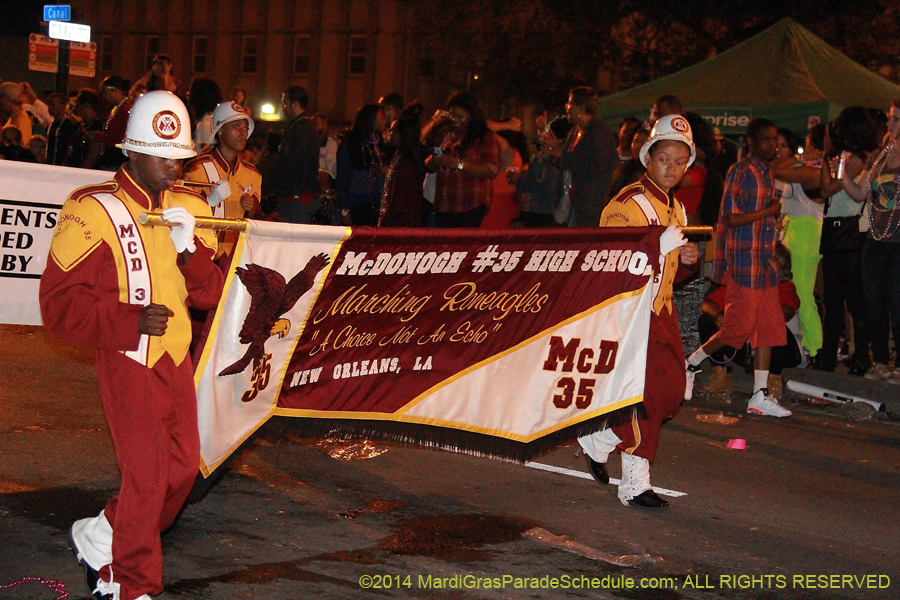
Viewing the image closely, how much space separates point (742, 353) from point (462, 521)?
17.6 feet

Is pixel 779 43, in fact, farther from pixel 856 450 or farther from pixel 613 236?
pixel 613 236

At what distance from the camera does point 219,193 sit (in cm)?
694

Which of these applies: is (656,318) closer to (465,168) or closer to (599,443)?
(599,443)

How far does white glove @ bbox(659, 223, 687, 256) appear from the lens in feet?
20.0

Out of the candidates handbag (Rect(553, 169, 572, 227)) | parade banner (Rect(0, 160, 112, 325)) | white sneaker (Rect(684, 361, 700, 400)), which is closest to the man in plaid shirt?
white sneaker (Rect(684, 361, 700, 400))

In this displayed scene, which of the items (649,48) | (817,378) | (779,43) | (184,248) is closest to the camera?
(184,248)

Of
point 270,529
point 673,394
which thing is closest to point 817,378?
point 673,394

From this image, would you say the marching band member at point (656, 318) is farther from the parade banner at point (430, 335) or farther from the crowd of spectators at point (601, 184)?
the crowd of spectators at point (601, 184)

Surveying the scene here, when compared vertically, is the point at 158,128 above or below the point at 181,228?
above

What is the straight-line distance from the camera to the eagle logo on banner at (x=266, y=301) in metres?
4.91

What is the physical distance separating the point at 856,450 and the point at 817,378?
2084 mm

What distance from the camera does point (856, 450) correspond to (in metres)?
8.32

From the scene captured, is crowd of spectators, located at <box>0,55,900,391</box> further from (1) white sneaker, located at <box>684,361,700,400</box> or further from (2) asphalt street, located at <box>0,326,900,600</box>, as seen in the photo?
(2) asphalt street, located at <box>0,326,900,600</box>

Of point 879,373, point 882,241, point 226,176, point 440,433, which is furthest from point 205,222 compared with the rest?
point 879,373
